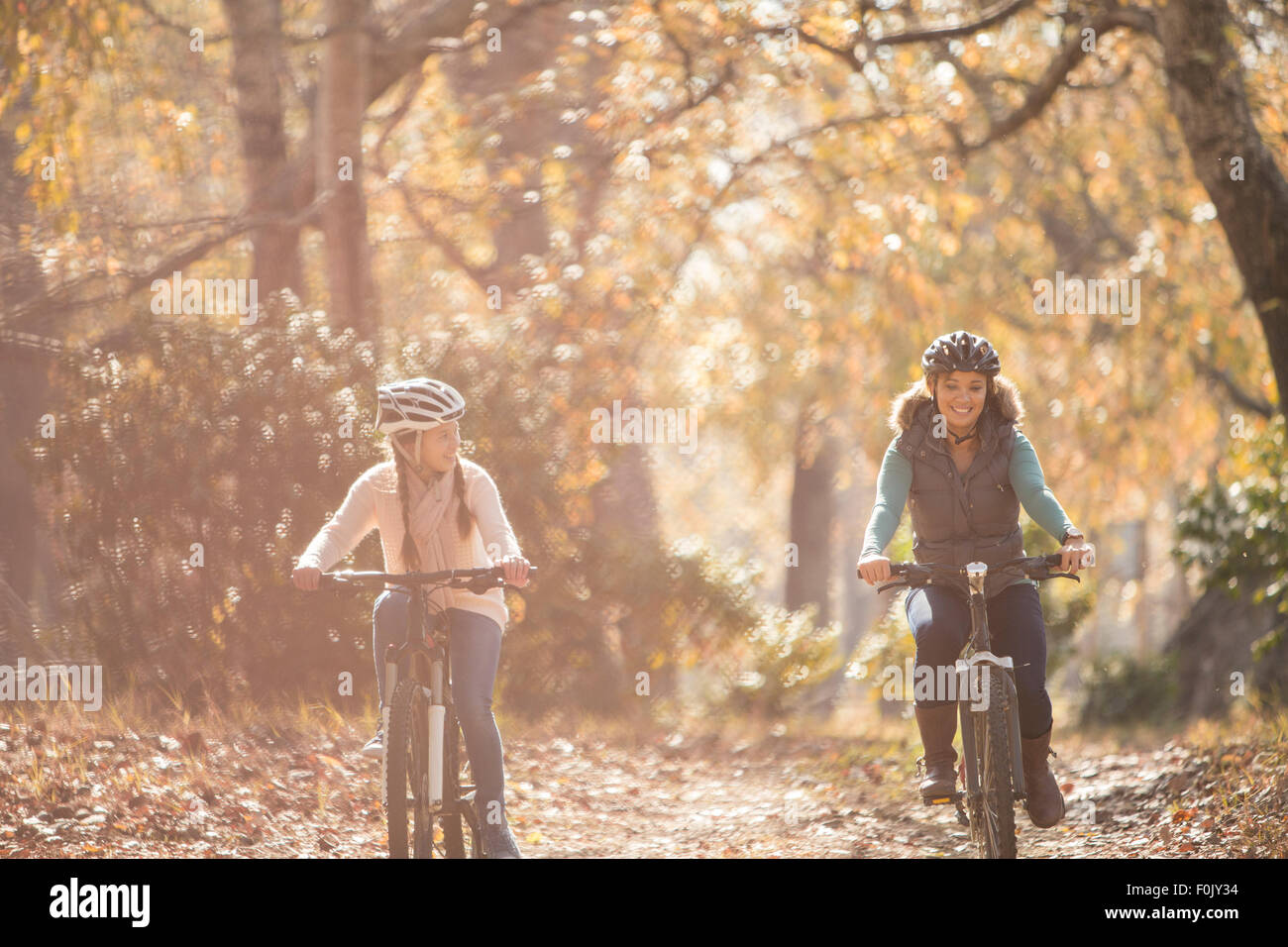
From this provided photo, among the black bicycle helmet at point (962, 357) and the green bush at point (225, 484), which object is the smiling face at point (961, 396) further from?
the green bush at point (225, 484)

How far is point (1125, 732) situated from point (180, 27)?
11064 mm

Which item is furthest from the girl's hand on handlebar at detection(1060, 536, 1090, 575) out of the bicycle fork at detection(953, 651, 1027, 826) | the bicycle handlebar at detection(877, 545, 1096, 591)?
the bicycle fork at detection(953, 651, 1027, 826)

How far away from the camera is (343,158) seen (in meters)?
11.2

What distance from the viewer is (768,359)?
17438 millimetres

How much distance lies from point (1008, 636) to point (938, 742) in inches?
21.3

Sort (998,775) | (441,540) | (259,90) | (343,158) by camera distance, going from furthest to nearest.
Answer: (259,90) → (343,158) → (441,540) → (998,775)

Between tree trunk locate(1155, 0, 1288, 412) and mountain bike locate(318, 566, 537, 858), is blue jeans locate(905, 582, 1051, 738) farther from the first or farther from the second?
tree trunk locate(1155, 0, 1288, 412)

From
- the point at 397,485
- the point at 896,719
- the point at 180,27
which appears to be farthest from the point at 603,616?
the point at 180,27

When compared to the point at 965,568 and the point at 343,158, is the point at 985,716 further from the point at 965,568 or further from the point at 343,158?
the point at 343,158

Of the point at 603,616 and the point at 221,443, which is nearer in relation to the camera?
the point at 221,443

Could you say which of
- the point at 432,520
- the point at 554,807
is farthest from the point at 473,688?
the point at 554,807

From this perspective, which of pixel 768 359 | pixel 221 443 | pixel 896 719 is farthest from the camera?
pixel 768 359

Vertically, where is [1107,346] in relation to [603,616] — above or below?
above
